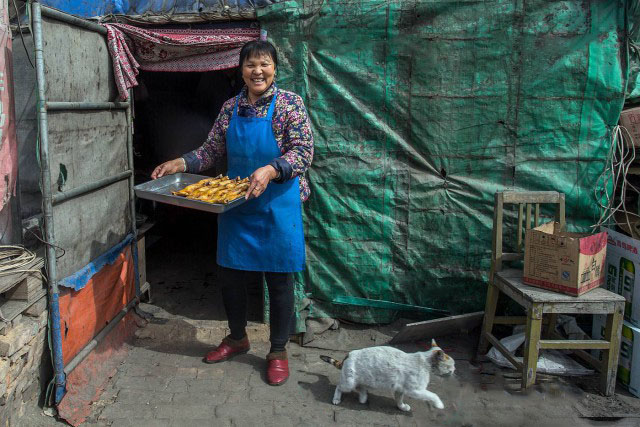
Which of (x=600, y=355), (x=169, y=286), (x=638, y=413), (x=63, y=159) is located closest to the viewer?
(x=63, y=159)

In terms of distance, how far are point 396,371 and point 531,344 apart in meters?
1.02

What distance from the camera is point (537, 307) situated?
3.71 metres

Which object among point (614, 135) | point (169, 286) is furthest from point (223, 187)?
point (614, 135)

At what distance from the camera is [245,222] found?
12.6 feet

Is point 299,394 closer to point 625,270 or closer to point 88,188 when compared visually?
point 88,188

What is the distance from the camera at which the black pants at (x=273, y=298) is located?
3.93 m

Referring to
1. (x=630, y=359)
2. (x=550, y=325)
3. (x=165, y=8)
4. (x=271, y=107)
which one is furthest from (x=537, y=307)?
(x=165, y=8)

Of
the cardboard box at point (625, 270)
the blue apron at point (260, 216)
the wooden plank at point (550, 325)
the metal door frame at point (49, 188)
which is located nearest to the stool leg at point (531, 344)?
the wooden plank at point (550, 325)

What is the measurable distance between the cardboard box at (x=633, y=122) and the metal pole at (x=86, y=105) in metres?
4.01

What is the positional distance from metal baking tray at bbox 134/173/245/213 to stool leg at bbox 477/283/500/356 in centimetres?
214

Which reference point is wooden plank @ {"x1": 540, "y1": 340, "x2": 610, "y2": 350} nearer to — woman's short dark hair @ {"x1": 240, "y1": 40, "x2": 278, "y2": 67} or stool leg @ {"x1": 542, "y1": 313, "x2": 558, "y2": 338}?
stool leg @ {"x1": 542, "y1": 313, "x2": 558, "y2": 338}

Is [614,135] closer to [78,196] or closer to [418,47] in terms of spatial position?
[418,47]

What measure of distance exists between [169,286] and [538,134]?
152 inches

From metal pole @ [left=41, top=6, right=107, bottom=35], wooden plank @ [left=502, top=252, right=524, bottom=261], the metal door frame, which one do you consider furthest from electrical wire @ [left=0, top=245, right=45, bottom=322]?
wooden plank @ [left=502, top=252, right=524, bottom=261]
